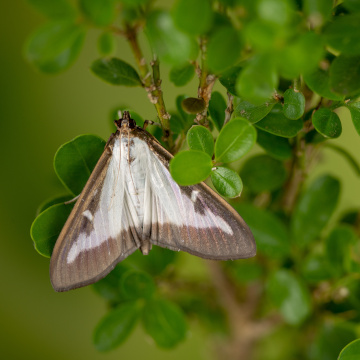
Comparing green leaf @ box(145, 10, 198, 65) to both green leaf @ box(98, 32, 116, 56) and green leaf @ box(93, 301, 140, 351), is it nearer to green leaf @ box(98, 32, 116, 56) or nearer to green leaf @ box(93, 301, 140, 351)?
green leaf @ box(98, 32, 116, 56)

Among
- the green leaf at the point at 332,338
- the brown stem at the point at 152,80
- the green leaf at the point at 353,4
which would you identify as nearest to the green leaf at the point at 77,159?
the brown stem at the point at 152,80

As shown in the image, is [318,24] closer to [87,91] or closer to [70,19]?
[70,19]

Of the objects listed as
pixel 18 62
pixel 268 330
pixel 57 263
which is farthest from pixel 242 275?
pixel 18 62

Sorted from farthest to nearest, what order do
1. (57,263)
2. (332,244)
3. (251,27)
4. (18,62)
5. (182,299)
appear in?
(18,62)
(182,299)
(332,244)
(57,263)
(251,27)

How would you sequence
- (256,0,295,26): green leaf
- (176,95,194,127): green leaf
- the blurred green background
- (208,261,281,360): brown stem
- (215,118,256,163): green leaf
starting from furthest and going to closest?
1. the blurred green background
2. (208,261,281,360): brown stem
3. (176,95,194,127): green leaf
4. (215,118,256,163): green leaf
5. (256,0,295,26): green leaf

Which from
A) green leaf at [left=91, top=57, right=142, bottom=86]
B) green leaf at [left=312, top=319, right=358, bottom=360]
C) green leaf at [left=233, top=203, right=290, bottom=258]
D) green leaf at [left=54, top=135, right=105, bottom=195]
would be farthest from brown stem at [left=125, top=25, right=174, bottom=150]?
green leaf at [left=312, top=319, right=358, bottom=360]

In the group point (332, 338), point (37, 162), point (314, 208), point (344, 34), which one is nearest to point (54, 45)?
point (344, 34)
